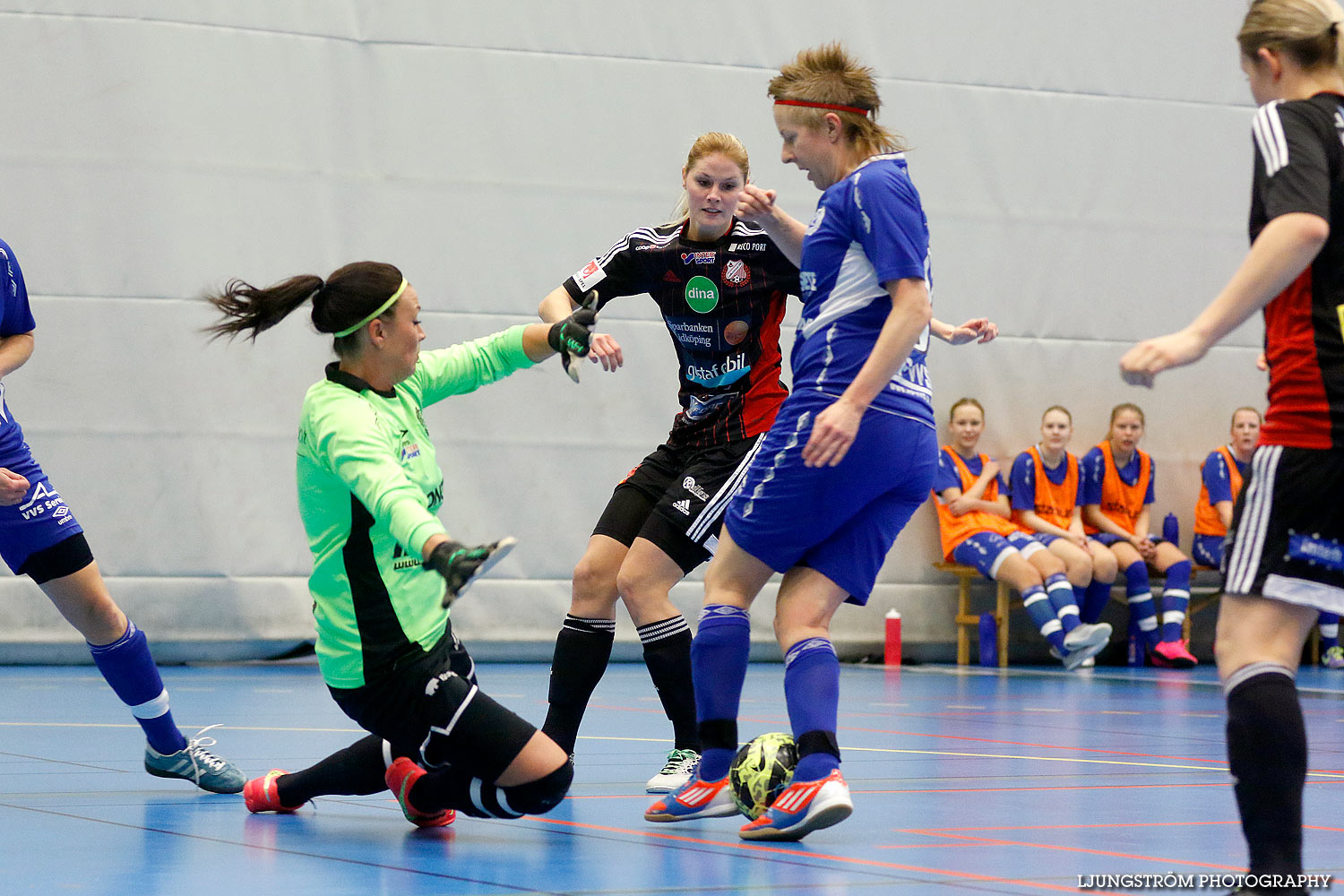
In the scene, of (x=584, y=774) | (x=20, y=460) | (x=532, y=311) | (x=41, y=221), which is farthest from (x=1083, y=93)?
(x=20, y=460)

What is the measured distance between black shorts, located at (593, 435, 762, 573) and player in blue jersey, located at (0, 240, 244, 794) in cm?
136

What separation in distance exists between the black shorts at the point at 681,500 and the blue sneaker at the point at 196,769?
1292 mm

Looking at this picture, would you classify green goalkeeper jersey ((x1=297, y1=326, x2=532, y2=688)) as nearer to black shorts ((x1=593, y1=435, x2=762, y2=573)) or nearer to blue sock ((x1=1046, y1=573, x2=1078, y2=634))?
black shorts ((x1=593, y1=435, x2=762, y2=573))

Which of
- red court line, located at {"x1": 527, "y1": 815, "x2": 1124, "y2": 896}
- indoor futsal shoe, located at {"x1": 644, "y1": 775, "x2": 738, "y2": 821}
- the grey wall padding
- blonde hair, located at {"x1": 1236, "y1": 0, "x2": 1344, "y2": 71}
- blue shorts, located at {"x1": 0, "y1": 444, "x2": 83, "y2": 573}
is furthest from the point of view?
the grey wall padding

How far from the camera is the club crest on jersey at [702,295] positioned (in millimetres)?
4863

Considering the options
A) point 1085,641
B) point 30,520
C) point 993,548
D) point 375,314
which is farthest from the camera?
point 993,548

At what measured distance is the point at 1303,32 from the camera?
2834mm

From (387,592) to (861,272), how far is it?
1.36 metres

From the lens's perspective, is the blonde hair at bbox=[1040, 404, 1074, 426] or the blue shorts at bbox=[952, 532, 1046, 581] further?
the blonde hair at bbox=[1040, 404, 1074, 426]

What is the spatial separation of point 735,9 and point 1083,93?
2.81m

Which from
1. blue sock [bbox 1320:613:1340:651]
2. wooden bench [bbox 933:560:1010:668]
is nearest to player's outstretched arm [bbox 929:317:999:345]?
wooden bench [bbox 933:560:1010:668]

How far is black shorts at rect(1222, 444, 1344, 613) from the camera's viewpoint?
268 centimetres

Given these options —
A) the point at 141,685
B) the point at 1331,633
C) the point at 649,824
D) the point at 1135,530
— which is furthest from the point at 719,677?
the point at 1331,633

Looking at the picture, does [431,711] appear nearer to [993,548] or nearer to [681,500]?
[681,500]
